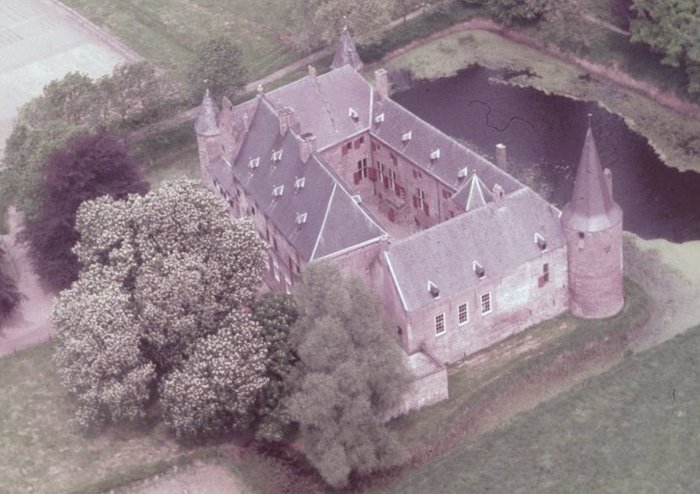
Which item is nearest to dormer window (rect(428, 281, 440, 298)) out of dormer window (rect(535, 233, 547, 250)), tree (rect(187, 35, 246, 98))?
dormer window (rect(535, 233, 547, 250))

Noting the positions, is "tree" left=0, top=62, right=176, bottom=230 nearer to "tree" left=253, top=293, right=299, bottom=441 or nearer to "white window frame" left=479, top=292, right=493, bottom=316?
"tree" left=253, top=293, right=299, bottom=441

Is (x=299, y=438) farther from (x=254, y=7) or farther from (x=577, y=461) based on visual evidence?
(x=254, y=7)

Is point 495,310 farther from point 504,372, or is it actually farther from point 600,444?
point 600,444

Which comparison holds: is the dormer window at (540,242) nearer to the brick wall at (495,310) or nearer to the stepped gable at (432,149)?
the brick wall at (495,310)

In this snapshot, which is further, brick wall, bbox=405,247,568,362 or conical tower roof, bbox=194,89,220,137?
conical tower roof, bbox=194,89,220,137

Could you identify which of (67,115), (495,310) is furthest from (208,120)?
(495,310)

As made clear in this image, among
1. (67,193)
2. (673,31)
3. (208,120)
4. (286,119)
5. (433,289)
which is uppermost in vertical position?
(286,119)
